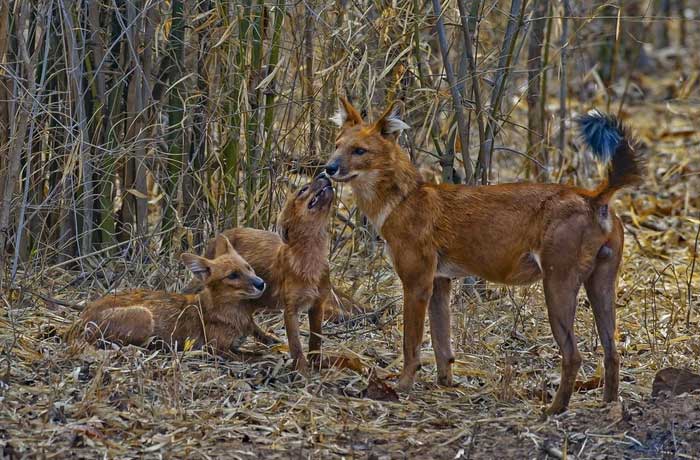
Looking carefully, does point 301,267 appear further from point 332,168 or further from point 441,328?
point 441,328

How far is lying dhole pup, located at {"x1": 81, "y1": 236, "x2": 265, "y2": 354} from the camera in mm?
6551

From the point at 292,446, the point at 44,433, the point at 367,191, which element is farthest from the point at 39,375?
the point at 367,191

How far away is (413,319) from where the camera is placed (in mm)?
6168

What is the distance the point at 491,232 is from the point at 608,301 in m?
0.68

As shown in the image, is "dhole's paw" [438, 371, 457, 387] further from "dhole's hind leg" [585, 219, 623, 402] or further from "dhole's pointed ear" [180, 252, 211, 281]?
"dhole's pointed ear" [180, 252, 211, 281]

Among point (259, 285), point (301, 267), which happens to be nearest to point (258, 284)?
point (259, 285)

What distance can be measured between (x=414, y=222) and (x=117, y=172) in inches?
106

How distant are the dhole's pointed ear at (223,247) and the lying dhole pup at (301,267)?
0.25 m

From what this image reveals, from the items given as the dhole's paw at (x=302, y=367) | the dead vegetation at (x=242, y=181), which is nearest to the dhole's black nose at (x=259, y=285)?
the dead vegetation at (x=242, y=181)

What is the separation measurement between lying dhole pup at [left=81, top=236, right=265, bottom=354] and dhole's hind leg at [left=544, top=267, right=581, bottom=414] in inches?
67.2

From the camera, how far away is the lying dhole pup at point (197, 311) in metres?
6.55

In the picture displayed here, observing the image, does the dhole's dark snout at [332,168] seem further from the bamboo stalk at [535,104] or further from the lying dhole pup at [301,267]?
the bamboo stalk at [535,104]

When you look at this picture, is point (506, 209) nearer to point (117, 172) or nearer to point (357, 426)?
point (357, 426)

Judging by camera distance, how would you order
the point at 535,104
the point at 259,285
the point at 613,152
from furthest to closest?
the point at 535,104 → the point at 259,285 → the point at 613,152
